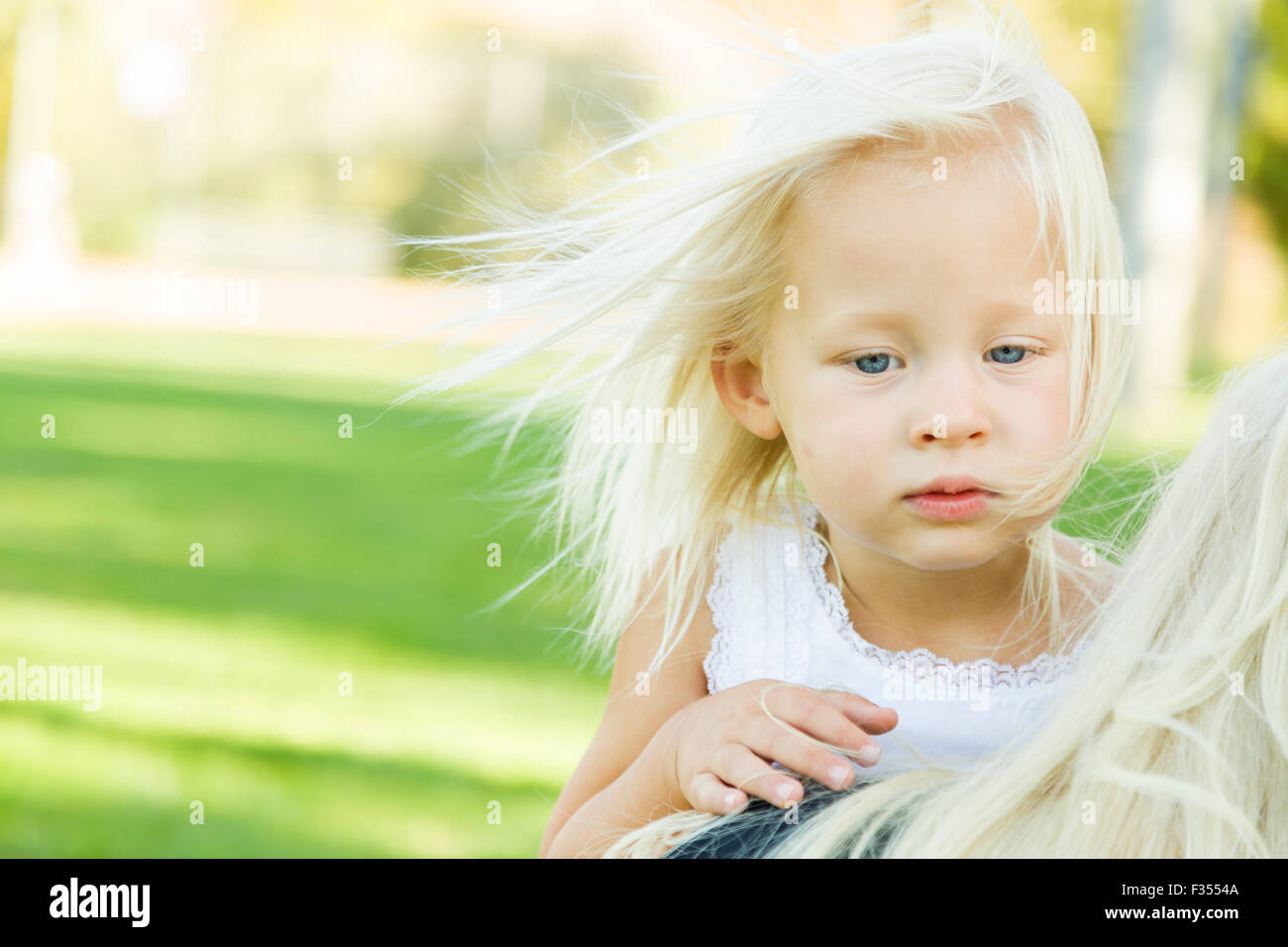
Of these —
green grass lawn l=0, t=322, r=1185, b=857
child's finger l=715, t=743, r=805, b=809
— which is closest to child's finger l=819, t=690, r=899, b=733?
child's finger l=715, t=743, r=805, b=809

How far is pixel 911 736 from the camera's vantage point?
225 centimetres

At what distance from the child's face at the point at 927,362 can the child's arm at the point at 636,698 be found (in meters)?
0.53

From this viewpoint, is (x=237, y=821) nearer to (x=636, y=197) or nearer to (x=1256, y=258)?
(x=636, y=197)

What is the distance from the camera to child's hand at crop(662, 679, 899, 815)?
162cm

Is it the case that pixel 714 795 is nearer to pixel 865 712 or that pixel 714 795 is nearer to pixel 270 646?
pixel 865 712

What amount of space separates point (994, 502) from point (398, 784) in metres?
3.29

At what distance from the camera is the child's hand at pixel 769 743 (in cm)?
162

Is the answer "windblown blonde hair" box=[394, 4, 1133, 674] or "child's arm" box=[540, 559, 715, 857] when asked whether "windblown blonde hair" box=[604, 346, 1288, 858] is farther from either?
"child's arm" box=[540, 559, 715, 857]

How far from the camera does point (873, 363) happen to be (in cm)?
195

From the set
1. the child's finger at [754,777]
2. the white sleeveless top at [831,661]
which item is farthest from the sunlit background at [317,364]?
the child's finger at [754,777]

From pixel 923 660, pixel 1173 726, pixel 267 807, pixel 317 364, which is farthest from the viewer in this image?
pixel 317 364

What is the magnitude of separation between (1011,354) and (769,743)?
607mm

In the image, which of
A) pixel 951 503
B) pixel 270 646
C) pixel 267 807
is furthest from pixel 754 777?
pixel 270 646

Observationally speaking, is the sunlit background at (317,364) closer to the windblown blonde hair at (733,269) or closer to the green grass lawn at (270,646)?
the green grass lawn at (270,646)
